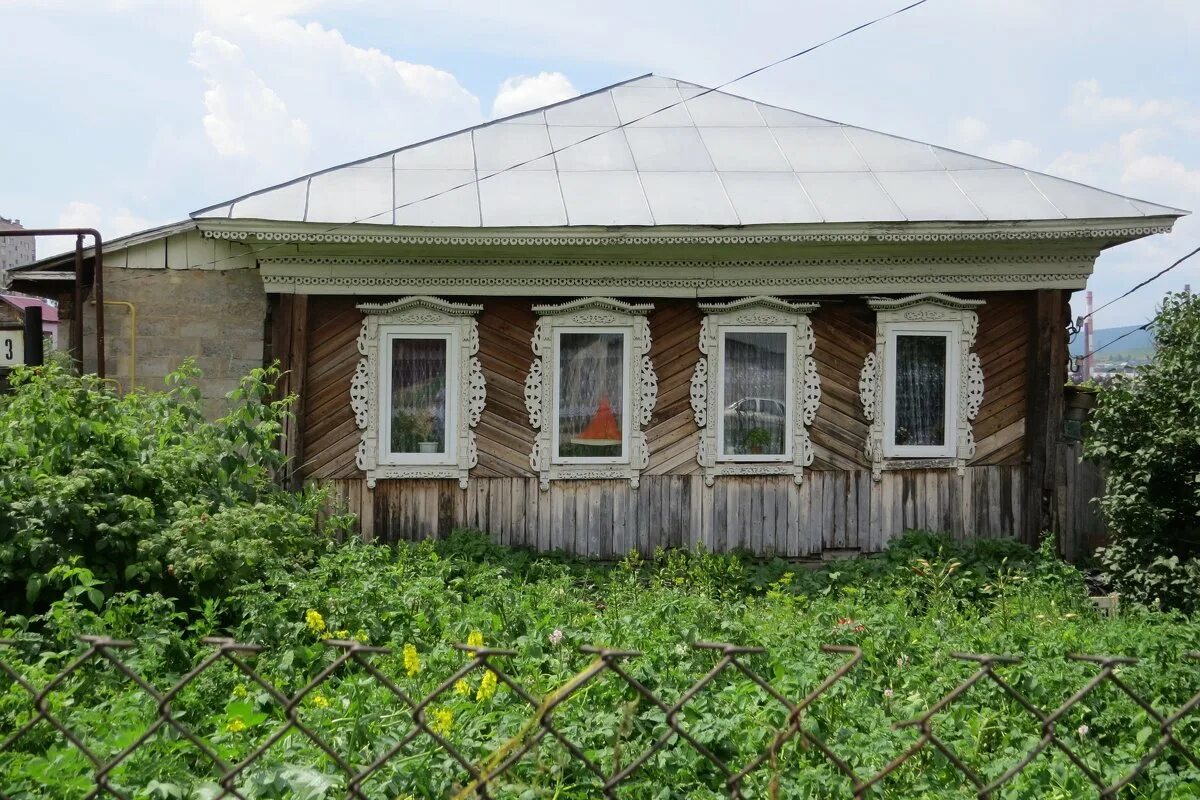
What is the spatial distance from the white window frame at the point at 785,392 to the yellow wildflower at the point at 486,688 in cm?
532

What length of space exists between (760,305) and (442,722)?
241 inches

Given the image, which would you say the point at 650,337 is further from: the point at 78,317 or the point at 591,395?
the point at 78,317

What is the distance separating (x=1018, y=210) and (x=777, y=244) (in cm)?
217

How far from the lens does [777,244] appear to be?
8719 mm

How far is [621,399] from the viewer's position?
29.6 ft

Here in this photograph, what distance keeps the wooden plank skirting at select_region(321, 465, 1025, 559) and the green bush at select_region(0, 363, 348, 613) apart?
218 centimetres

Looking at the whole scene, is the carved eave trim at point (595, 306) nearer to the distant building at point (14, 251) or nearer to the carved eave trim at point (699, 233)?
the carved eave trim at point (699, 233)

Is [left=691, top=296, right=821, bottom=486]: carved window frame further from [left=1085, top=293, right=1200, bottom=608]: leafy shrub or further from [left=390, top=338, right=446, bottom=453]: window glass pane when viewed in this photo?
[left=1085, top=293, right=1200, bottom=608]: leafy shrub

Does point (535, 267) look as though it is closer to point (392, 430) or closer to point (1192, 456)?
point (392, 430)

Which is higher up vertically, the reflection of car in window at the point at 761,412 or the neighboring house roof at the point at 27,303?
the neighboring house roof at the point at 27,303

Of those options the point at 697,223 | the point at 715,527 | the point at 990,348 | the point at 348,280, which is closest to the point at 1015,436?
the point at 990,348

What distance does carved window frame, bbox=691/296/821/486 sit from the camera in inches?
356

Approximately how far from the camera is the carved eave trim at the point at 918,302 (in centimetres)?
908

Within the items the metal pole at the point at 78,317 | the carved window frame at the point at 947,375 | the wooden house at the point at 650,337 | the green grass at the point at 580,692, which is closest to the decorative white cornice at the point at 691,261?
the wooden house at the point at 650,337
